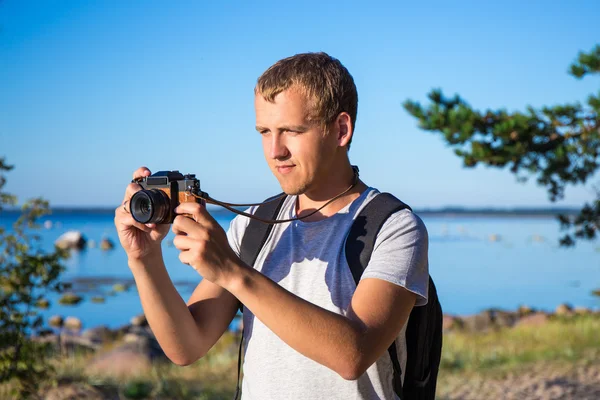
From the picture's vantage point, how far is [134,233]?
1938 mm

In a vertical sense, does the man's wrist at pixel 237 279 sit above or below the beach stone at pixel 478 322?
above

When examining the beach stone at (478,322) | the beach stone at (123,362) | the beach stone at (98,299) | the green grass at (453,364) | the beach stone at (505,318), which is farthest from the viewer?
the beach stone at (98,299)

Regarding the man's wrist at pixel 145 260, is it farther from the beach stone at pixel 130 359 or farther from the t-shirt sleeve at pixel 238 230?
the beach stone at pixel 130 359

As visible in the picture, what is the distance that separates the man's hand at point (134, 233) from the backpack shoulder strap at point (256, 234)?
26cm

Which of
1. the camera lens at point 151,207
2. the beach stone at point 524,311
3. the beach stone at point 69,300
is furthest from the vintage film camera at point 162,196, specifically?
the beach stone at point 69,300

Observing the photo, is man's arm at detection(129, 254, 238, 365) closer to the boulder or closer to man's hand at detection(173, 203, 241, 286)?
man's hand at detection(173, 203, 241, 286)

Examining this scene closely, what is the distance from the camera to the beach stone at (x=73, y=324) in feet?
51.2

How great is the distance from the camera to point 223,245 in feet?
5.43

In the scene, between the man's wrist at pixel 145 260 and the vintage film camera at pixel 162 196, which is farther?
the man's wrist at pixel 145 260

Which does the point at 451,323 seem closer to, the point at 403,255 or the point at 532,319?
the point at 532,319

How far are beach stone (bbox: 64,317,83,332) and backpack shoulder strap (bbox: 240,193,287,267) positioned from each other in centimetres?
1455

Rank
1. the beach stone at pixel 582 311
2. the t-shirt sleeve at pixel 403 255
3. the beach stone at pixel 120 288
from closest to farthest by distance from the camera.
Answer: the t-shirt sleeve at pixel 403 255, the beach stone at pixel 582 311, the beach stone at pixel 120 288


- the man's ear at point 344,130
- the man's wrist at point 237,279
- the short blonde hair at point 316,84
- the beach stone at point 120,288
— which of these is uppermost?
the beach stone at point 120,288

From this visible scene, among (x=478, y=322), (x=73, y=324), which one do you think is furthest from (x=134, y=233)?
(x=478, y=322)
